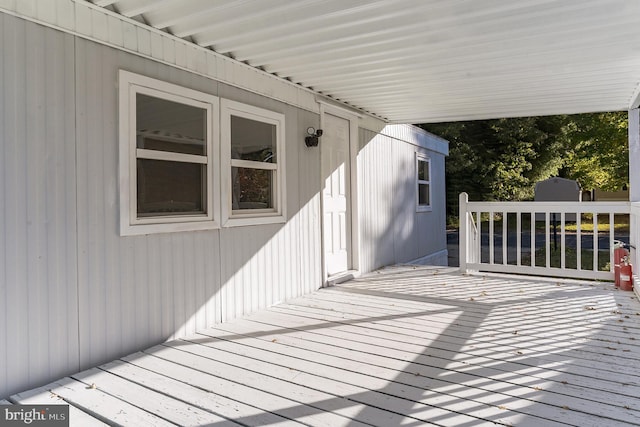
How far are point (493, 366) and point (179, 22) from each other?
321 cm

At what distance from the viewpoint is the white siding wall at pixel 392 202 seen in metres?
6.61

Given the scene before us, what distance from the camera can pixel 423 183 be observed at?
884cm

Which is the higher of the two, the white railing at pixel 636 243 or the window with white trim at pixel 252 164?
the window with white trim at pixel 252 164

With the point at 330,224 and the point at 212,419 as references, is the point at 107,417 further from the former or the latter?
the point at 330,224

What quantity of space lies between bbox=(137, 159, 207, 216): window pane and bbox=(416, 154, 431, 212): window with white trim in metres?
5.57

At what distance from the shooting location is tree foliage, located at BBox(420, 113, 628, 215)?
1775 cm

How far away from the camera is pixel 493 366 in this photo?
2.83m

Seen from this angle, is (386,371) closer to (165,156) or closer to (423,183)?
(165,156)

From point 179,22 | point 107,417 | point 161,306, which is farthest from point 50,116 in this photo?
point 107,417

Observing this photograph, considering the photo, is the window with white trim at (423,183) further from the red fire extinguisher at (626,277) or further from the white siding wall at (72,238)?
the white siding wall at (72,238)

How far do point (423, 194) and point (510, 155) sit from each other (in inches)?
436

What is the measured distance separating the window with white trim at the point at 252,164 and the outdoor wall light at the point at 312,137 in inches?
17.6

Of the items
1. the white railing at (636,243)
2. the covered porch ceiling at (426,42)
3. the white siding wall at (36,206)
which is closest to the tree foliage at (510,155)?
the covered porch ceiling at (426,42)

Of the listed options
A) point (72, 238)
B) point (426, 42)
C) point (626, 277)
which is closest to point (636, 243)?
point (626, 277)
